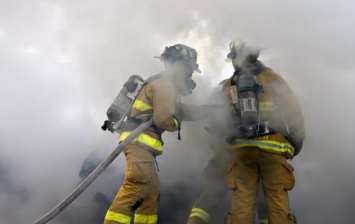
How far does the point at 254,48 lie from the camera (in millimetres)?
4324

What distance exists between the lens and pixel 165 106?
13.2 ft

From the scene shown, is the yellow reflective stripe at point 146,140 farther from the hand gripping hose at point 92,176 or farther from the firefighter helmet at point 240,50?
the firefighter helmet at point 240,50

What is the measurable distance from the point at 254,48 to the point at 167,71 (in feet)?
3.26

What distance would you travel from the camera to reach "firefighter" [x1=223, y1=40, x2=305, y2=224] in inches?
147

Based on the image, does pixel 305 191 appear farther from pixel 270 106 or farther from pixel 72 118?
pixel 72 118

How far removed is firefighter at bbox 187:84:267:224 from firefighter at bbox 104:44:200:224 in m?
0.51

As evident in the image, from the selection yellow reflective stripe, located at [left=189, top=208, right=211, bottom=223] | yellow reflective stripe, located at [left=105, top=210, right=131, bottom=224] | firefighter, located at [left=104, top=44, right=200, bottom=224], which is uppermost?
firefighter, located at [left=104, top=44, right=200, bottom=224]

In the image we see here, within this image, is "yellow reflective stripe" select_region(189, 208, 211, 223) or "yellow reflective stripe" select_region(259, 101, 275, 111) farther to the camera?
"yellow reflective stripe" select_region(189, 208, 211, 223)

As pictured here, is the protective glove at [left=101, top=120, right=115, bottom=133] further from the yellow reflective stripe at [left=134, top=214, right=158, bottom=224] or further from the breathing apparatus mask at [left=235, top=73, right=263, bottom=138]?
the breathing apparatus mask at [left=235, top=73, right=263, bottom=138]

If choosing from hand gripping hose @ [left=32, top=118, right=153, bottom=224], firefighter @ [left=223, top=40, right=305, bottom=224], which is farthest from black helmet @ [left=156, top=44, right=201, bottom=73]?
hand gripping hose @ [left=32, top=118, right=153, bottom=224]

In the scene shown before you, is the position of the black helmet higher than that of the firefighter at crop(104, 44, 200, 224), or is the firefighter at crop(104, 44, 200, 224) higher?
the black helmet

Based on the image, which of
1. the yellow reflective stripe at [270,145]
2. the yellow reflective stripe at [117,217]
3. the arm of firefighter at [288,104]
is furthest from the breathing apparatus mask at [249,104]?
the yellow reflective stripe at [117,217]

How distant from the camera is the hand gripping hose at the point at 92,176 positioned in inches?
151

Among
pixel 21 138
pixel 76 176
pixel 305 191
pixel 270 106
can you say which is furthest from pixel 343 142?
pixel 21 138
